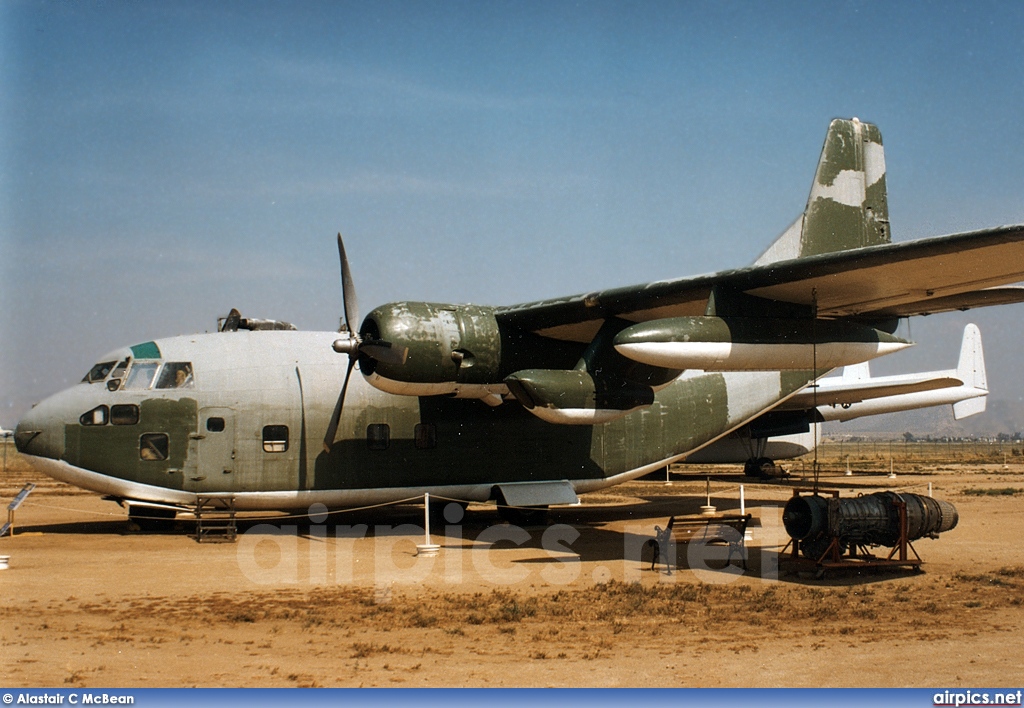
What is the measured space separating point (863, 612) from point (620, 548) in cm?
585

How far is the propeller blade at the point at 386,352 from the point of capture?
14.8 meters

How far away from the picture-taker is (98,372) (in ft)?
53.9

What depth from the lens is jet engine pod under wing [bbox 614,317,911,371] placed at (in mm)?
12516

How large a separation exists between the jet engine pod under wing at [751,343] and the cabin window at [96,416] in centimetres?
952

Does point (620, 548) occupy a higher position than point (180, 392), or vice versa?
point (180, 392)

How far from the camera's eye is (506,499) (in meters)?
17.6

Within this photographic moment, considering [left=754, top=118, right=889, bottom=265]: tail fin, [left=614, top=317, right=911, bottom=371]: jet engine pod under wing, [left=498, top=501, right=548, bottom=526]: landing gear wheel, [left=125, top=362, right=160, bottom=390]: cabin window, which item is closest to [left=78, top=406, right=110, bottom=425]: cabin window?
[left=125, top=362, right=160, bottom=390]: cabin window

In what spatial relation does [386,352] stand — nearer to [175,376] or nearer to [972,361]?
[175,376]

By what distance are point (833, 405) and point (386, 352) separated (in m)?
29.6

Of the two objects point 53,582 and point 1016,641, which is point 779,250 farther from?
point 53,582

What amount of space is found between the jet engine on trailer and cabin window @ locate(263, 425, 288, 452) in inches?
356

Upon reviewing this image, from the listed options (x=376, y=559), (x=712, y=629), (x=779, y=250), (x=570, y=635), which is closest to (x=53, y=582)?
(x=376, y=559)

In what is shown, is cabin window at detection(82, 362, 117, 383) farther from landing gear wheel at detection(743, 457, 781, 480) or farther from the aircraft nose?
landing gear wheel at detection(743, 457, 781, 480)

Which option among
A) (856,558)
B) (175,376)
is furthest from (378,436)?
(856,558)
